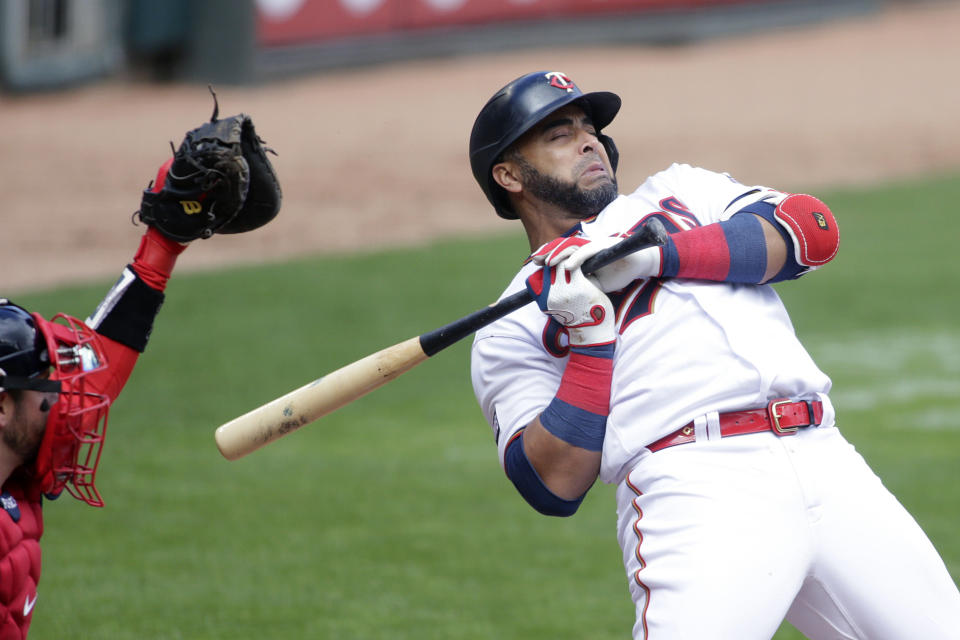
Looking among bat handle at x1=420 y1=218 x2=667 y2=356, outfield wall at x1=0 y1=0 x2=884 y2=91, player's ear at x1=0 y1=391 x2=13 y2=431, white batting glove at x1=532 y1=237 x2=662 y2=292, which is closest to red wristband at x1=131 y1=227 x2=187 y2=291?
player's ear at x1=0 y1=391 x2=13 y2=431

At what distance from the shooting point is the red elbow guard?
9.05 feet

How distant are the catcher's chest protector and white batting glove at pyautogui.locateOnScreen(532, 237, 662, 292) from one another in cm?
131

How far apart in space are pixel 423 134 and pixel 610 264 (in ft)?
45.9

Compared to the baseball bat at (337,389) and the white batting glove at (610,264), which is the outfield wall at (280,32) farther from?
the white batting glove at (610,264)

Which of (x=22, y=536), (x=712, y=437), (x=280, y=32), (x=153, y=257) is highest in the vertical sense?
(x=712, y=437)

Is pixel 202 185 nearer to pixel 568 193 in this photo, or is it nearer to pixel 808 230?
pixel 568 193

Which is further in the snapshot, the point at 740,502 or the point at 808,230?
the point at 808,230

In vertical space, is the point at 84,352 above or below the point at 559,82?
below

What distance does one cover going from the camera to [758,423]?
265cm

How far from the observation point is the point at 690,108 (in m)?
17.9

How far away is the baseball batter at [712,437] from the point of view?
2.52 meters

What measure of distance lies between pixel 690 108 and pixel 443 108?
358 centimetres

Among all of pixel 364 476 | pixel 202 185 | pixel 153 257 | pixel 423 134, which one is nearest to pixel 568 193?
pixel 202 185

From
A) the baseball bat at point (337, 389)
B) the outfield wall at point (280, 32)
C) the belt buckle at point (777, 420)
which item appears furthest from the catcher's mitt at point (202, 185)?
the outfield wall at point (280, 32)
